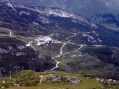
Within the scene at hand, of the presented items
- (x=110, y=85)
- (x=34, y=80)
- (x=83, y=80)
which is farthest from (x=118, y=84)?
(x=34, y=80)

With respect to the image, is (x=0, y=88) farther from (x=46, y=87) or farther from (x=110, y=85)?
(x=110, y=85)

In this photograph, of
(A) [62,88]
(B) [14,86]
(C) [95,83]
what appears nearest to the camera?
(A) [62,88]

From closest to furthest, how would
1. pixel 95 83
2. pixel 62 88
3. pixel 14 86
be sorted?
pixel 62 88
pixel 14 86
pixel 95 83

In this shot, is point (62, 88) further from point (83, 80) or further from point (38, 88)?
point (83, 80)

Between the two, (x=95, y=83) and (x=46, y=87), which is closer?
(x=46, y=87)

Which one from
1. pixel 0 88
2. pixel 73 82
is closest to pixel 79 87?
pixel 73 82

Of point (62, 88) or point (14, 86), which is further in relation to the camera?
point (14, 86)

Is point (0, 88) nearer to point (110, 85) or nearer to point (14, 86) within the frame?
point (14, 86)

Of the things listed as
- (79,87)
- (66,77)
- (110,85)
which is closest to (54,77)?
(66,77)
